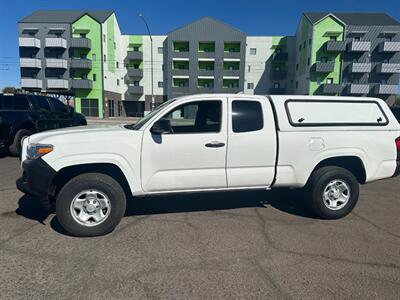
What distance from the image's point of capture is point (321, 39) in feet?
134

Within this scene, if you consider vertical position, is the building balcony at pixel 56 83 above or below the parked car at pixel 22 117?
above

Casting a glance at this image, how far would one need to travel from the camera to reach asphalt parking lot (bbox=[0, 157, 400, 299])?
101 inches

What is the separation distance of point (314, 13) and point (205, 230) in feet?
164

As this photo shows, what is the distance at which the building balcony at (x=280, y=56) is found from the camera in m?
46.1

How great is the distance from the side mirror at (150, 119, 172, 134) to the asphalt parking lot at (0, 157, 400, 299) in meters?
1.43

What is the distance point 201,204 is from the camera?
4.93 metres

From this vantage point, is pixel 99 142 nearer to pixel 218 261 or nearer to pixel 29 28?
pixel 218 261

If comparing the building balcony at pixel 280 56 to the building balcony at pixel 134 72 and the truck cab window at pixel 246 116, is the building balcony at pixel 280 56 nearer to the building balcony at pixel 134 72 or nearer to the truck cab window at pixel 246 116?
the building balcony at pixel 134 72

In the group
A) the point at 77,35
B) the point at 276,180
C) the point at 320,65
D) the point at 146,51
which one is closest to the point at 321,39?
the point at 320,65

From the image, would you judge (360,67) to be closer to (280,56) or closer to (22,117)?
(280,56)

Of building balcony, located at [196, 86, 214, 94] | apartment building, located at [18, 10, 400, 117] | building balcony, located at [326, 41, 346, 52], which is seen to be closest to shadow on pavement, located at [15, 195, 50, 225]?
apartment building, located at [18, 10, 400, 117]

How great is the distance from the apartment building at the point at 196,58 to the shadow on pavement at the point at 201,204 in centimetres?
3503

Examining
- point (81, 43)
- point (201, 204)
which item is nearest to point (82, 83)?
point (81, 43)

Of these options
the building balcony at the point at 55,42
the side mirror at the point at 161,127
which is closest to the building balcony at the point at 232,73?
the building balcony at the point at 55,42
